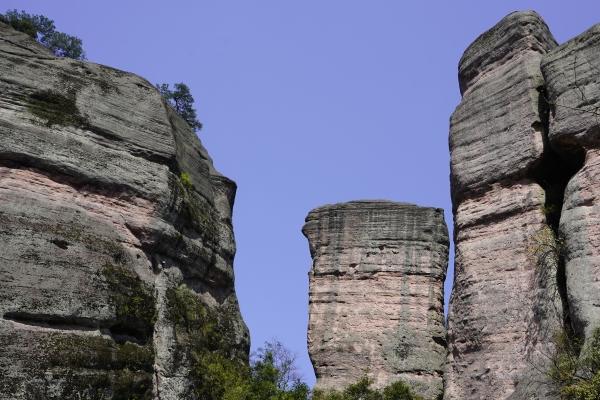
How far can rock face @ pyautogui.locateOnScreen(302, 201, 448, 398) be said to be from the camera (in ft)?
66.6

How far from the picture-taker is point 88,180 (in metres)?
14.4

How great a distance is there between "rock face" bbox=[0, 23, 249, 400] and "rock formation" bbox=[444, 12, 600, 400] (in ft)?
15.6

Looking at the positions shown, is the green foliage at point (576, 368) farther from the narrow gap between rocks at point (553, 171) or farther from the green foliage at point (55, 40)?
the green foliage at point (55, 40)

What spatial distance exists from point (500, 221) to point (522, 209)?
0.55m

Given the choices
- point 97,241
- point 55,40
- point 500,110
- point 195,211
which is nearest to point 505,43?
point 500,110

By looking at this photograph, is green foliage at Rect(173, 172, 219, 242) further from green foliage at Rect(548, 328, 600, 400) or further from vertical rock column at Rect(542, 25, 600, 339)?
green foliage at Rect(548, 328, 600, 400)

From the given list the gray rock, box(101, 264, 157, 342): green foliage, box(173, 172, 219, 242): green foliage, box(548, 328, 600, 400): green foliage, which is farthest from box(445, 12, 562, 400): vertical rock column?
box(101, 264, 157, 342): green foliage

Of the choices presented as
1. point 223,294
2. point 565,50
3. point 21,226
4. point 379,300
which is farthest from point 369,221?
point 21,226

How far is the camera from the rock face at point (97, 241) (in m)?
12.3

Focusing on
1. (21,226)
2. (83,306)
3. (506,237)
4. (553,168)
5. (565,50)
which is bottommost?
(83,306)

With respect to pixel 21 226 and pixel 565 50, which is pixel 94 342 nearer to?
pixel 21 226

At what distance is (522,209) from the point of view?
1619 centimetres

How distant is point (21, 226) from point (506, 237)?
887cm

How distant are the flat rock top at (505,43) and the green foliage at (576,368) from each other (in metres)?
6.51
